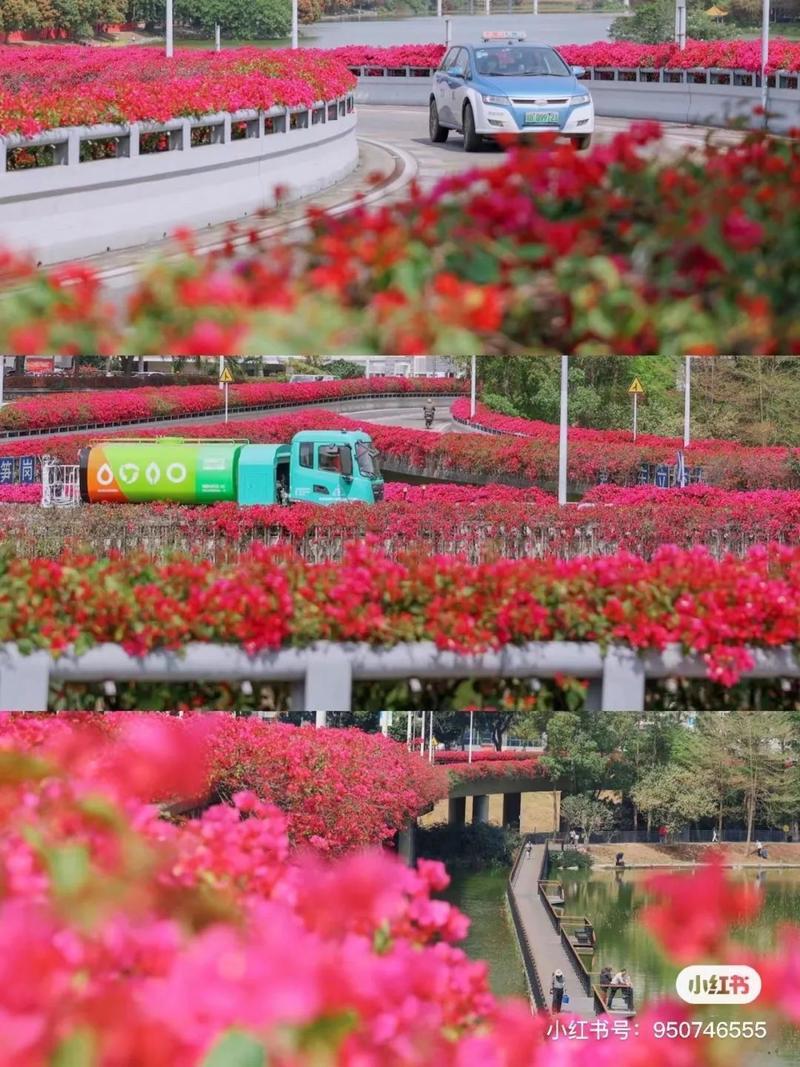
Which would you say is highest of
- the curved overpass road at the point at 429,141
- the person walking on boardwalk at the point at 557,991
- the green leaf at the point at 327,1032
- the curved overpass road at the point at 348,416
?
the curved overpass road at the point at 429,141

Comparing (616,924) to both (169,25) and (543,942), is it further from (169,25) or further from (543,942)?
(169,25)

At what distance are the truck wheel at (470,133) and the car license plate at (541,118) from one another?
0.34 m

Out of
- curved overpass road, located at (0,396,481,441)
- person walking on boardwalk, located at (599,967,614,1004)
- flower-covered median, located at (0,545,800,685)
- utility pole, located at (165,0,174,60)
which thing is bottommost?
person walking on boardwalk, located at (599,967,614,1004)

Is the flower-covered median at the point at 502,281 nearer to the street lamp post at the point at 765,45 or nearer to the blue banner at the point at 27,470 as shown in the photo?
the blue banner at the point at 27,470

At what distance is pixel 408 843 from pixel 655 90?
5846mm

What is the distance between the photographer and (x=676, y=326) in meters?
5.55

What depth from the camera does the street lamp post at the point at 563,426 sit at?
6.71 metres

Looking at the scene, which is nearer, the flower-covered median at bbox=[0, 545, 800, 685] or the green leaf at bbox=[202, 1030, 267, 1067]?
the green leaf at bbox=[202, 1030, 267, 1067]

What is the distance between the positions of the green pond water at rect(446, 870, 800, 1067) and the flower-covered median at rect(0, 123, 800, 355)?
2174 mm

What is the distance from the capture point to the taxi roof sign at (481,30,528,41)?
34.2ft

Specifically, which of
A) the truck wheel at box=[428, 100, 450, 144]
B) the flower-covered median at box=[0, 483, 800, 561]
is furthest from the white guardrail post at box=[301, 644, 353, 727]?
the truck wheel at box=[428, 100, 450, 144]

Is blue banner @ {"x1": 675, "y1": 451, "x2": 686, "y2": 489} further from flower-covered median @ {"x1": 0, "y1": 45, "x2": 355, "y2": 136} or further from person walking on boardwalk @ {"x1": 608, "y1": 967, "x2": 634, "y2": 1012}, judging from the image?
flower-covered median @ {"x1": 0, "y1": 45, "x2": 355, "y2": 136}

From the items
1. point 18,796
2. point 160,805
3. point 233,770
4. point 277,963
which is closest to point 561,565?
point 233,770

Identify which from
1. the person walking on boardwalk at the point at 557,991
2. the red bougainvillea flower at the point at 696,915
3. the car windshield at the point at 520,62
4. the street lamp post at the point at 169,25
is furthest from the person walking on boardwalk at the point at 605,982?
the street lamp post at the point at 169,25
